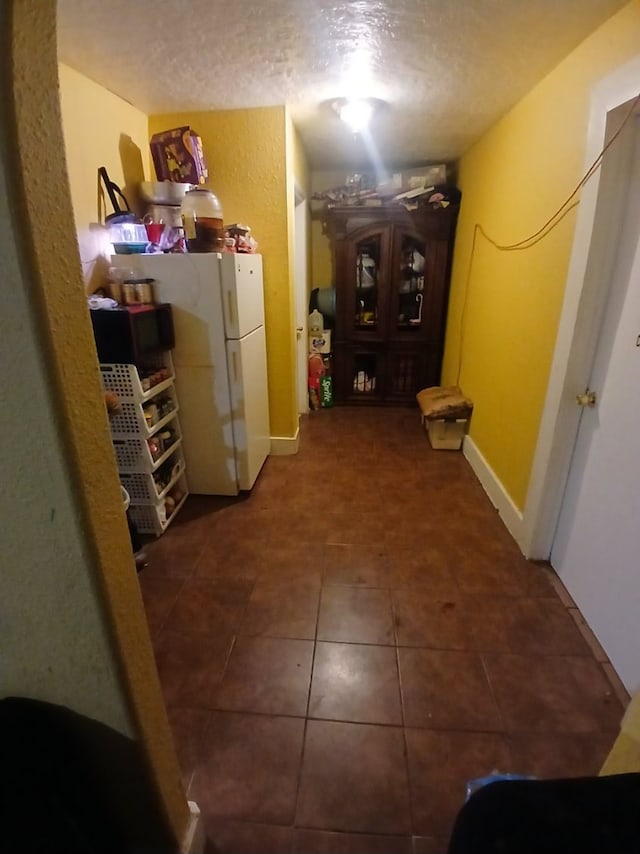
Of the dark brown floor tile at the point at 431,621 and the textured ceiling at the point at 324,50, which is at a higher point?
Result: the textured ceiling at the point at 324,50

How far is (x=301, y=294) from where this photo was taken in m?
3.74

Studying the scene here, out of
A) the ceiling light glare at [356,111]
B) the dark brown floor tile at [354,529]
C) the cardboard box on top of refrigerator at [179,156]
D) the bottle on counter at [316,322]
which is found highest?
the ceiling light glare at [356,111]

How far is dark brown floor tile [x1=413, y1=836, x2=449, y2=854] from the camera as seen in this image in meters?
1.04

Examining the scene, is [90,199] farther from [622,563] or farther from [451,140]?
[622,563]

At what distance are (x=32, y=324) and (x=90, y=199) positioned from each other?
1.96m

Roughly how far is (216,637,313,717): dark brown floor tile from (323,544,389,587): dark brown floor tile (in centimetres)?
39

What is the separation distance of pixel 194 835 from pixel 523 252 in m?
2.69

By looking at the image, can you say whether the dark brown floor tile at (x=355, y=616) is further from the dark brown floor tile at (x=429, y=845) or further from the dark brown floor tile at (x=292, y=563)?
the dark brown floor tile at (x=429, y=845)

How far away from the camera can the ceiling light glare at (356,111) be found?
7.38 feet

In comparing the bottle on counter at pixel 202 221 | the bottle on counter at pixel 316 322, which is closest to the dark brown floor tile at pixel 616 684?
the bottle on counter at pixel 202 221

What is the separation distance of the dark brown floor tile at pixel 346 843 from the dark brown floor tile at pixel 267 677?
316mm

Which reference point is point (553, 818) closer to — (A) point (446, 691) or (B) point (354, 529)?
(A) point (446, 691)

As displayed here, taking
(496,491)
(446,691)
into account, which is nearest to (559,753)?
(446,691)

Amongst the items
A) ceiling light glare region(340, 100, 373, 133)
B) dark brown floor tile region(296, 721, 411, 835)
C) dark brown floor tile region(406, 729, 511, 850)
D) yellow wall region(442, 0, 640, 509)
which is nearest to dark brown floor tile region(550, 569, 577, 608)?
yellow wall region(442, 0, 640, 509)
